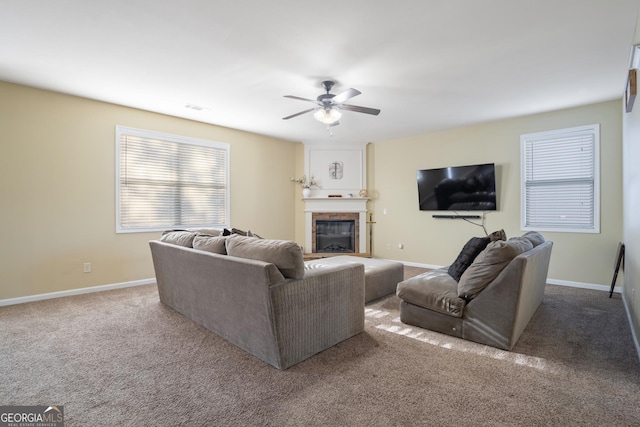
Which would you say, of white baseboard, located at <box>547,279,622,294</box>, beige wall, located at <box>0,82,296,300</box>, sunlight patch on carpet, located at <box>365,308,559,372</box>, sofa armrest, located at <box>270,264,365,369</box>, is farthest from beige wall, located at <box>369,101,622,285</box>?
beige wall, located at <box>0,82,296,300</box>

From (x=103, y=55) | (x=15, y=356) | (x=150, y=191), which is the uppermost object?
(x=103, y=55)

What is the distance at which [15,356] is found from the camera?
7.77ft

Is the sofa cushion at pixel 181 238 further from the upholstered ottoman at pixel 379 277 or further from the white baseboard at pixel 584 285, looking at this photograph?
the white baseboard at pixel 584 285

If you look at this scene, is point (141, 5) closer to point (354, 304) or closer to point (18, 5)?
point (18, 5)

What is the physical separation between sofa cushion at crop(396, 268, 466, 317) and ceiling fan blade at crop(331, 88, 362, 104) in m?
1.95

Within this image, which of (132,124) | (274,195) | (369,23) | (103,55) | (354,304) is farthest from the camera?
(274,195)

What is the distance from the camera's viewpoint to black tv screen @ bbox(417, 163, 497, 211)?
5172mm

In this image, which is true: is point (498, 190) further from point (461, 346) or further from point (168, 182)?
point (168, 182)

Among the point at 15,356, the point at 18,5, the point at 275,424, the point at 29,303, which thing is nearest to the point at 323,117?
the point at 18,5

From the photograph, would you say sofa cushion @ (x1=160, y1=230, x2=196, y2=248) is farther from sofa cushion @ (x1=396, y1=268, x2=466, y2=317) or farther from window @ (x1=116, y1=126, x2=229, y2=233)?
sofa cushion @ (x1=396, y1=268, x2=466, y2=317)

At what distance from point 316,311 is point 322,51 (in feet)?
7.64

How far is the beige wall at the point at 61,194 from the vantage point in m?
3.67

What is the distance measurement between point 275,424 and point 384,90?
11.9ft

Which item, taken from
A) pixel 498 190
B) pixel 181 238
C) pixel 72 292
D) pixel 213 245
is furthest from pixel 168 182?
pixel 498 190
